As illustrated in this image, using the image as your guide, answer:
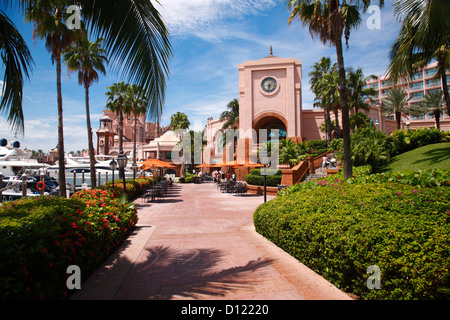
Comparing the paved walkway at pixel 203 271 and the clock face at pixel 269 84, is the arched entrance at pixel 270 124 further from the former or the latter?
the paved walkway at pixel 203 271

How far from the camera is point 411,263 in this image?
313 cm

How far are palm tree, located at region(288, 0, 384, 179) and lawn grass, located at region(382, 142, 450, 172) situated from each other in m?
5.03

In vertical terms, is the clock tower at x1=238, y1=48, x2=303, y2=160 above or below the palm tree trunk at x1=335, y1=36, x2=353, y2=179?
above

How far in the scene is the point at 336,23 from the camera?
11.5m

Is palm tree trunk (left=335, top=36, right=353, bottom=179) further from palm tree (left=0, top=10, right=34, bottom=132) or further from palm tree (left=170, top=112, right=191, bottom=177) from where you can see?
palm tree (left=170, top=112, right=191, bottom=177)

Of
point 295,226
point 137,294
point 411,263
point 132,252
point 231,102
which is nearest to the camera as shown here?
point 411,263

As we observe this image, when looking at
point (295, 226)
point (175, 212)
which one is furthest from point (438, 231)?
point (175, 212)

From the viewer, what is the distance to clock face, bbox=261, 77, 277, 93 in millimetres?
37500

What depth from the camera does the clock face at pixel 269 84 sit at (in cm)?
3750

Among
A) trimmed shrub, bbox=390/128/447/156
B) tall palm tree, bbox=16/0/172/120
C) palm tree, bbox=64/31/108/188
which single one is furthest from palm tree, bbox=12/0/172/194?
trimmed shrub, bbox=390/128/447/156

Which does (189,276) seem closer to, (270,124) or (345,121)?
(345,121)

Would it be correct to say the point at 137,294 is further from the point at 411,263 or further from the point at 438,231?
the point at 438,231

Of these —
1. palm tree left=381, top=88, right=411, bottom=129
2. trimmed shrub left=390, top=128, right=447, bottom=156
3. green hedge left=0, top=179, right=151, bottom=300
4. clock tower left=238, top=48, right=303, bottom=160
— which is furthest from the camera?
palm tree left=381, top=88, right=411, bottom=129
